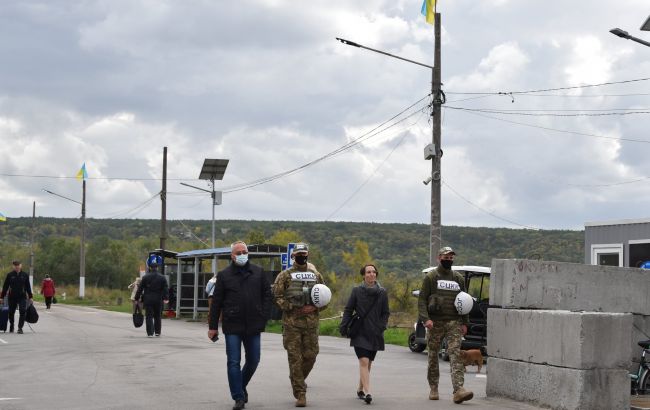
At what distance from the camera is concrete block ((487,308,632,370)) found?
37.1 ft

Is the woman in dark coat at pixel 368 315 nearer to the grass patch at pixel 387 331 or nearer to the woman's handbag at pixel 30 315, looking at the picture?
the grass patch at pixel 387 331

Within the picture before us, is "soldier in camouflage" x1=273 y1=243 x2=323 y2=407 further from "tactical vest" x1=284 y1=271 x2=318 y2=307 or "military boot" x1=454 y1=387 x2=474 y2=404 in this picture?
"military boot" x1=454 y1=387 x2=474 y2=404

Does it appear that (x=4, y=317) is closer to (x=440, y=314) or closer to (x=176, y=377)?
(x=176, y=377)

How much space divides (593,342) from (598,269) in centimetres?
297

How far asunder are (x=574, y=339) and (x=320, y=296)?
116 inches

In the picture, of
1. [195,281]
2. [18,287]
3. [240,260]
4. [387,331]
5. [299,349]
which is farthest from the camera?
[195,281]

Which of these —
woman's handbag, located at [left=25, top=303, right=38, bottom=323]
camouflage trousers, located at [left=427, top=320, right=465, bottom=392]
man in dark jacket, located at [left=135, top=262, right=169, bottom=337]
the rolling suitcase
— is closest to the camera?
camouflage trousers, located at [left=427, top=320, right=465, bottom=392]

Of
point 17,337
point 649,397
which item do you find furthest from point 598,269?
point 17,337

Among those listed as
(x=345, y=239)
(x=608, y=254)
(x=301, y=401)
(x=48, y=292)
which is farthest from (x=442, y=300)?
(x=345, y=239)

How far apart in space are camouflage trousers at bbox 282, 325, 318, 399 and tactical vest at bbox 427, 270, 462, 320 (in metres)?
1.54

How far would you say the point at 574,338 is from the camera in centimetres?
1141

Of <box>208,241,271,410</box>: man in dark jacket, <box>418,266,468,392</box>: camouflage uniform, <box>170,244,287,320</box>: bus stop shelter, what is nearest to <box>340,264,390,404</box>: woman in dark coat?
<box>418,266,468,392</box>: camouflage uniform

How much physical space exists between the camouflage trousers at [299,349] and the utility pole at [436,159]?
43.0 feet

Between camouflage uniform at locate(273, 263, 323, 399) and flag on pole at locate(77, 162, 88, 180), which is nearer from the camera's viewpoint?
camouflage uniform at locate(273, 263, 323, 399)
